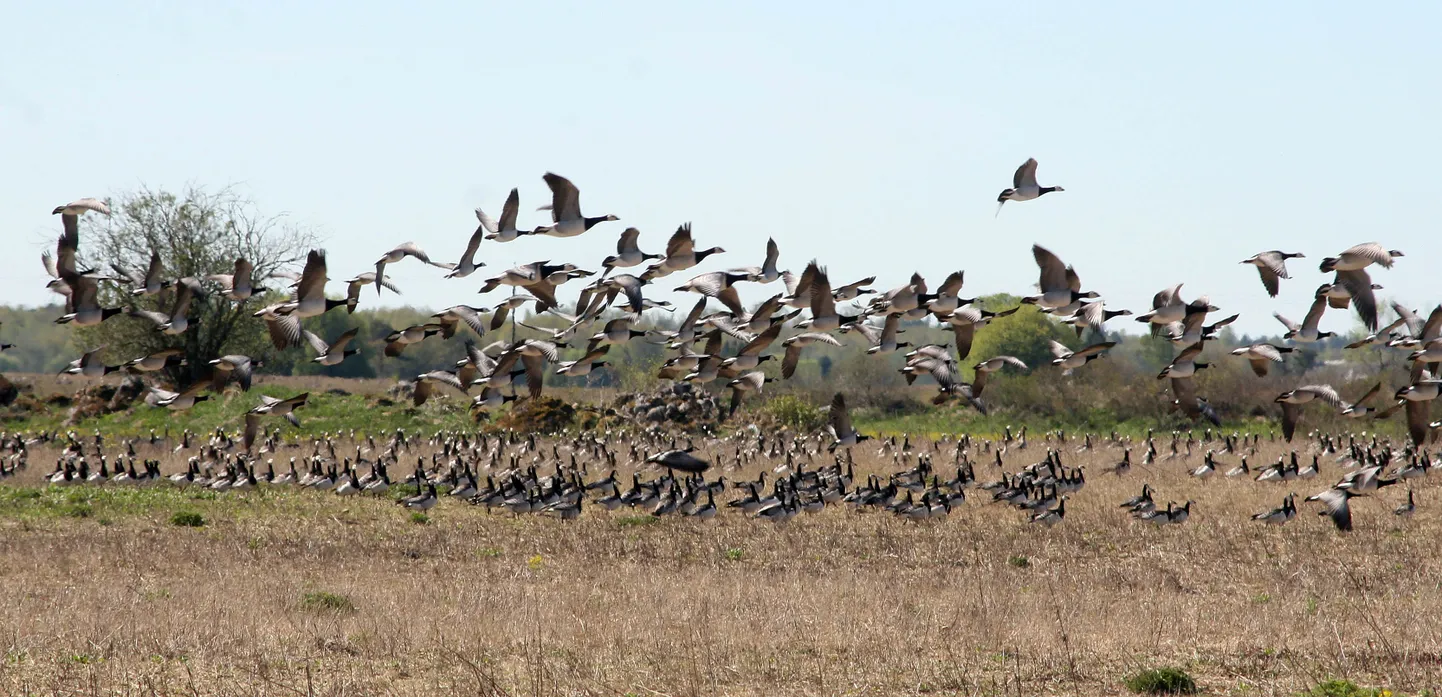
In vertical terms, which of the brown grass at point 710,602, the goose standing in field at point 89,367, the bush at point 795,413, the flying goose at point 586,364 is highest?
Answer: the goose standing in field at point 89,367

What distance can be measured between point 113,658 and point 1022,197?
12.3 metres

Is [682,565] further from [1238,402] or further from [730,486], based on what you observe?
[1238,402]

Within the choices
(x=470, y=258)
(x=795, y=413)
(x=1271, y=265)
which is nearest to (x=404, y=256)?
(x=470, y=258)

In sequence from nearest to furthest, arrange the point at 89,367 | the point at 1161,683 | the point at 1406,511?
the point at 1161,683, the point at 89,367, the point at 1406,511

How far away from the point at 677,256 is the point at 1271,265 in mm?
7285

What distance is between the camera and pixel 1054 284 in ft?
55.0

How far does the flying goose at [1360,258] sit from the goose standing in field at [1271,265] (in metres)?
0.95

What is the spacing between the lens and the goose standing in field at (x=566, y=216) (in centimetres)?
1638

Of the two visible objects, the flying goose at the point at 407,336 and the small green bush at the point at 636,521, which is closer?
the flying goose at the point at 407,336

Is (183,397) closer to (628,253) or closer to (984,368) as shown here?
(628,253)

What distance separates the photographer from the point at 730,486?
3375cm

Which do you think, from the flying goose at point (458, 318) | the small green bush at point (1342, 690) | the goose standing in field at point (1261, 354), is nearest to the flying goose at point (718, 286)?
the flying goose at point (458, 318)

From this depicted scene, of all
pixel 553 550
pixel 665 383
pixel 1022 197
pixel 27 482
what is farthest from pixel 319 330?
pixel 1022 197

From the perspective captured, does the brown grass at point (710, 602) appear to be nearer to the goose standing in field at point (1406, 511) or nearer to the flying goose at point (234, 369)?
the goose standing in field at point (1406, 511)
